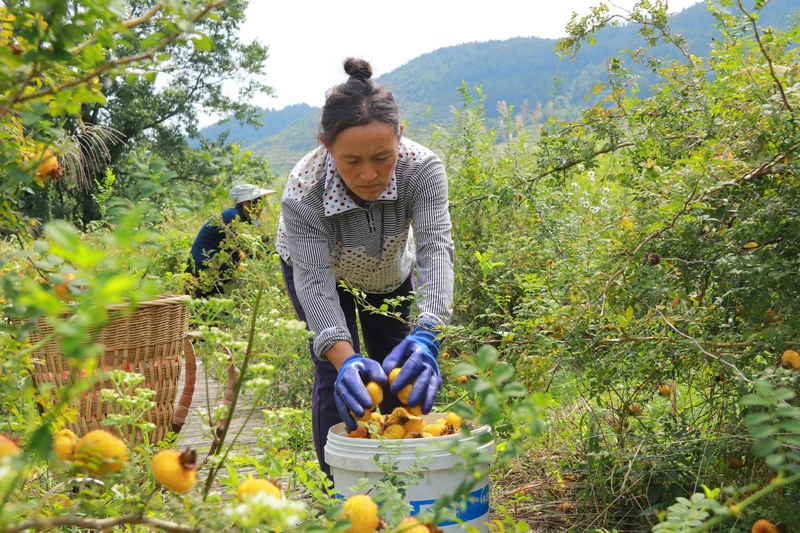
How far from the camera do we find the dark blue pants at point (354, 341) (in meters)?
2.54

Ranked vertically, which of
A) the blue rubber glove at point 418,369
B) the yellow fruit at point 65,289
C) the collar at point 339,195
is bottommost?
the blue rubber glove at point 418,369

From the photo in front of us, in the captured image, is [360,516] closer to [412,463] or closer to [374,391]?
[412,463]

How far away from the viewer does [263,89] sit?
77.5 feet

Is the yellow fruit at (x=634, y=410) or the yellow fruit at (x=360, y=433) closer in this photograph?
the yellow fruit at (x=360, y=433)

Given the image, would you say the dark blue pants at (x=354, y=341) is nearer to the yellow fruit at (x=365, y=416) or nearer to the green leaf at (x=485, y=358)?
the yellow fruit at (x=365, y=416)

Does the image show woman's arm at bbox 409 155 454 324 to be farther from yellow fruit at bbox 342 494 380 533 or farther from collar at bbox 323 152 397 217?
yellow fruit at bbox 342 494 380 533

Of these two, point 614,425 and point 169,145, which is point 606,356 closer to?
point 614,425

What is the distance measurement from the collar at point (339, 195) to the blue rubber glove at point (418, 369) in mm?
564

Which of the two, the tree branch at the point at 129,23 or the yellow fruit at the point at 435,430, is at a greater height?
the tree branch at the point at 129,23

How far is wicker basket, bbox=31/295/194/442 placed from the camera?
2.71 m

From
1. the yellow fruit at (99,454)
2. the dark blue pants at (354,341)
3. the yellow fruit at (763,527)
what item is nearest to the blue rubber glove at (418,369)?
the dark blue pants at (354,341)

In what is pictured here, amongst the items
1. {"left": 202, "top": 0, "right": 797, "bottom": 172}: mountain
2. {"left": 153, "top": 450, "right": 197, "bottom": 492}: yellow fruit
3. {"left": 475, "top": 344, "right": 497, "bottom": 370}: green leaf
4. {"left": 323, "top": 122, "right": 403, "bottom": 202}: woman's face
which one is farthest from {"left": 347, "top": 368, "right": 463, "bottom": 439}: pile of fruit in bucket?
A: {"left": 202, "top": 0, "right": 797, "bottom": 172}: mountain

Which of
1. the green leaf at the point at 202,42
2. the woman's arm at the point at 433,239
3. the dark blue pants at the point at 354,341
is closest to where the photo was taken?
the green leaf at the point at 202,42

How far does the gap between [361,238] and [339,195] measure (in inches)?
7.3
